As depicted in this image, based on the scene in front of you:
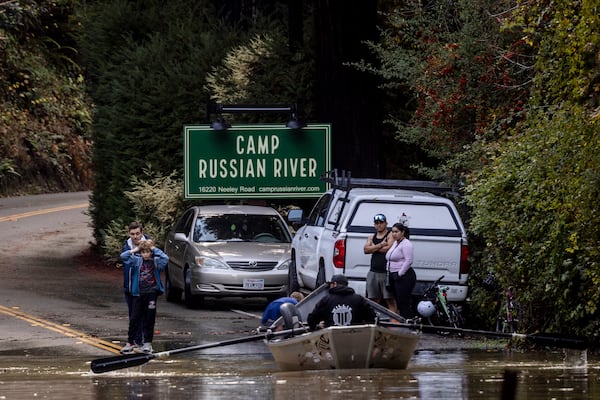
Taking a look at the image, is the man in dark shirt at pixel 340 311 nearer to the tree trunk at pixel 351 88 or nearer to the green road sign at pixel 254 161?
the green road sign at pixel 254 161

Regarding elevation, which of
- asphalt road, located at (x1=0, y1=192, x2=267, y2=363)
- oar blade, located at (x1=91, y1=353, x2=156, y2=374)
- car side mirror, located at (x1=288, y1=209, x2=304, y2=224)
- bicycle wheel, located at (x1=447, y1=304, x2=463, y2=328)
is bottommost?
asphalt road, located at (x1=0, y1=192, x2=267, y2=363)

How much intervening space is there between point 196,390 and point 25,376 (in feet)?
8.64

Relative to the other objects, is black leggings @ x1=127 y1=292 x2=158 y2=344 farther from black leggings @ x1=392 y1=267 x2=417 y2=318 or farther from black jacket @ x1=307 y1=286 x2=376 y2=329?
black leggings @ x1=392 y1=267 x2=417 y2=318

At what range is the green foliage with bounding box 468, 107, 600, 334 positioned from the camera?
16487mm

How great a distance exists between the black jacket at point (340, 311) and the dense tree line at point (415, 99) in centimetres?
248

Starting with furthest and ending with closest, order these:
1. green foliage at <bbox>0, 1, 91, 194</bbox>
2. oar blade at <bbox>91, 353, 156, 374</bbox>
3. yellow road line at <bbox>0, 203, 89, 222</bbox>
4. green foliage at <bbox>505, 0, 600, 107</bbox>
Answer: green foliage at <bbox>0, 1, 91, 194</bbox>
yellow road line at <bbox>0, 203, 89, 222</bbox>
oar blade at <bbox>91, 353, 156, 374</bbox>
green foliage at <bbox>505, 0, 600, 107</bbox>

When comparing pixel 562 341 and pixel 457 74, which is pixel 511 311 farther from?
pixel 457 74

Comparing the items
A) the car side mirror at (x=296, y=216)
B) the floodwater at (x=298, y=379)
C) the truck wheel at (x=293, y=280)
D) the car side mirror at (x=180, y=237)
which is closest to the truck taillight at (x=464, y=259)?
the floodwater at (x=298, y=379)

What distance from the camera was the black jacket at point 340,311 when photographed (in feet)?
53.8

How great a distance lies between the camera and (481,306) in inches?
855

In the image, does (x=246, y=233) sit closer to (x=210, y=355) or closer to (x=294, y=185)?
(x=294, y=185)

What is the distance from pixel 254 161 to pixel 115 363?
13099mm

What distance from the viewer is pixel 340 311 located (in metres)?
16.4

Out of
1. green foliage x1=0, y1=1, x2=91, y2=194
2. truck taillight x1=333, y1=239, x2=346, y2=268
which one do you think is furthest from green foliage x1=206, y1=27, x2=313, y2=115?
green foliage x1=0, y1=1, x2=91, y2=194
